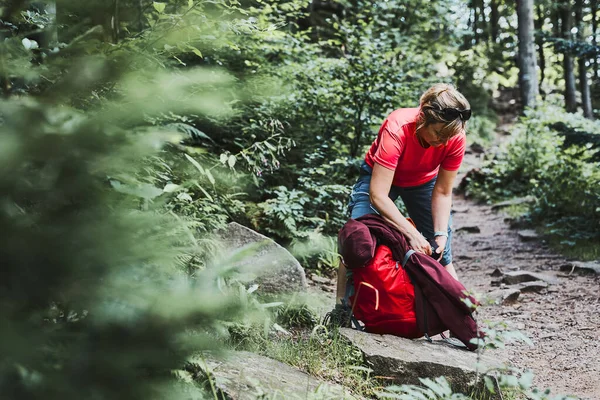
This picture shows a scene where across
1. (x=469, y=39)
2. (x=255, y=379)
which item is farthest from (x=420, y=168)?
(x=469, y=39)

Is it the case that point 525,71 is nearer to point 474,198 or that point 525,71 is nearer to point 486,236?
point 474,198

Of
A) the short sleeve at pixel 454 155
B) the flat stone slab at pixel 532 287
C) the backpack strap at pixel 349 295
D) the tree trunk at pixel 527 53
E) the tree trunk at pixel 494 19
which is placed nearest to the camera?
the backpack strap at pixel 349 295

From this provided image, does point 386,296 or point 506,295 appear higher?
point 386,296

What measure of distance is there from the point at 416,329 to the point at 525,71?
1205 cm

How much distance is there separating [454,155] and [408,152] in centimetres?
39

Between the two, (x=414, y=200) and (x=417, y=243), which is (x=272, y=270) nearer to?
(x=417, y=243)

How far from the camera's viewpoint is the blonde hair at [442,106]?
3525 mm

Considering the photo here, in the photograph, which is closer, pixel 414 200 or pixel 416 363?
pixel 416 363

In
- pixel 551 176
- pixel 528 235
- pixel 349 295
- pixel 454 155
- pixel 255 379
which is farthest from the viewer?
pixel 551 176

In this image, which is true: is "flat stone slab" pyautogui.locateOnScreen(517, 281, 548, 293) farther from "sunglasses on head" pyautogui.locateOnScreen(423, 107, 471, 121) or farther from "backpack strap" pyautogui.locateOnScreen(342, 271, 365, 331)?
"sunglasses on head" pyautogui.locateOnScreen(423, 107, 471, 121)

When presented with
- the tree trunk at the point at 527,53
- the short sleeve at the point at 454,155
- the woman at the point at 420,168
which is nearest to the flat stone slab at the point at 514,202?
the tree trunk at the point at 527,53

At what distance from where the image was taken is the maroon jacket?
136 inches

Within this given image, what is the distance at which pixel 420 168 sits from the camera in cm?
395

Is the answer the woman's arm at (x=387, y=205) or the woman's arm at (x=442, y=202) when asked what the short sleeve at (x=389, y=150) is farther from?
the woman's arm at (x=442, y=202)
